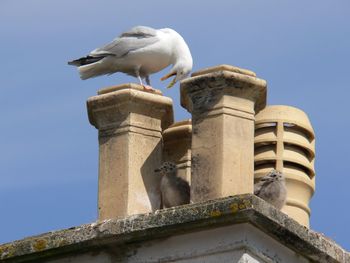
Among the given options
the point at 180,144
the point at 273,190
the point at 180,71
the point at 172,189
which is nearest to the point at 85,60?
the point at 180,71

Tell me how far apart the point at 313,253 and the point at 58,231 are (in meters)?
2.16

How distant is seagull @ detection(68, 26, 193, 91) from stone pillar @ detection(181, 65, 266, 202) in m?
2.50

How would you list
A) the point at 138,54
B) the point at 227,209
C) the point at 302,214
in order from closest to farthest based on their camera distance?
the point at 227,209, the point at 302,214, the point at 138,54

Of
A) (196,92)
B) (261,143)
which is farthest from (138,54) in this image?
(196,92)

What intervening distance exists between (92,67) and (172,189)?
3415 mm

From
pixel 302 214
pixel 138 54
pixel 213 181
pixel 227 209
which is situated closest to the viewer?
pixel 227 209

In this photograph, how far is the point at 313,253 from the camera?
1614cm

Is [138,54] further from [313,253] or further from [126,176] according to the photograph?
[313,253]

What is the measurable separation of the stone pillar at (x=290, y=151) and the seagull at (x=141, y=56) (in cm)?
142

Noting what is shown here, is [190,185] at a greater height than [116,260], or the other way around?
[190,185]

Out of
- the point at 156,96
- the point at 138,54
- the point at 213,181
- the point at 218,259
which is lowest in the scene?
the point at 218,259

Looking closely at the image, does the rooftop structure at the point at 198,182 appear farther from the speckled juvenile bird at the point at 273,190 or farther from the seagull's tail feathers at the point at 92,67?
the seagull's tail feathers at the point at 92,67

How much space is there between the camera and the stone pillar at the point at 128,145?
17484 millimetres

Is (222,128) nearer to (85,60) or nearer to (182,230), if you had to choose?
(182,230)
